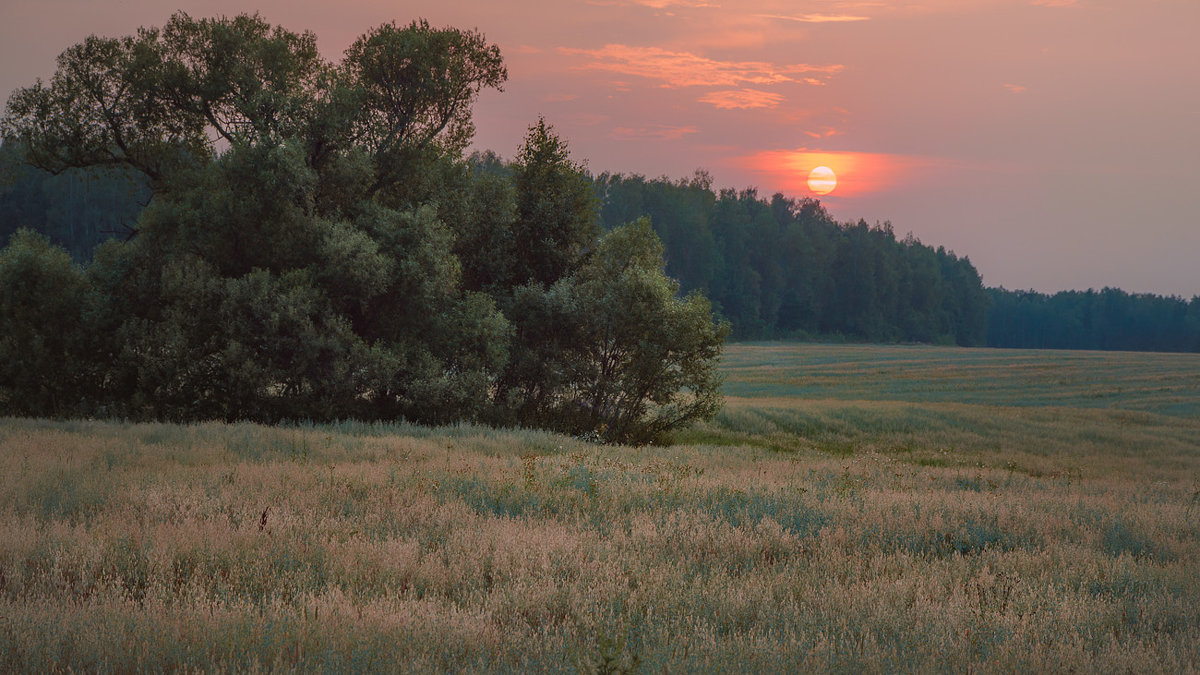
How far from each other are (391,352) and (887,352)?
78.0 meters

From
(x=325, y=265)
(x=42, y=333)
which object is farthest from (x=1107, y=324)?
(x=42, y=333)

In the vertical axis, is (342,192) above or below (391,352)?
above

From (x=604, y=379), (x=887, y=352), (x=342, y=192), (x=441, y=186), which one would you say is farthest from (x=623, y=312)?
(x=887, y=352)

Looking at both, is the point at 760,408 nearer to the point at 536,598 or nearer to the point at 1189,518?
the point at 1189,518

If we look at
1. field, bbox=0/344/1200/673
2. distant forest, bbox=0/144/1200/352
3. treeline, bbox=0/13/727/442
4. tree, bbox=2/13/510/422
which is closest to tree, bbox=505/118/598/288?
treeline, bbox=0/13/727/442

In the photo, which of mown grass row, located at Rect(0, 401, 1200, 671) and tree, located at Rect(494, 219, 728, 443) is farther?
tree, located at Rect(494, 219, 728, 443)

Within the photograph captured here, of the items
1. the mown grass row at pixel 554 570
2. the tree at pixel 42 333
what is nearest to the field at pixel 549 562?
the mown grass row at pixel 554 570

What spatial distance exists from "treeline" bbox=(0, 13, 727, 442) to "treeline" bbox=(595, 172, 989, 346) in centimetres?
8418

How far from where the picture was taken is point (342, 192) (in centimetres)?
2464

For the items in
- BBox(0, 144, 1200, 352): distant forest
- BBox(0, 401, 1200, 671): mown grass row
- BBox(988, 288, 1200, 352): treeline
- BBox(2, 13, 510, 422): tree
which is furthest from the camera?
BBox(988, 288, 1200, 352): treeline

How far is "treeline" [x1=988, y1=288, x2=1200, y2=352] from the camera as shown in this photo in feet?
584

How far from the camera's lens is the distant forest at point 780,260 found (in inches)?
3575

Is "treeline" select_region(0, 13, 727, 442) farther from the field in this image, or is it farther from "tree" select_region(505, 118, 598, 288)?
the field

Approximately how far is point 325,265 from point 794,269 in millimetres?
118004
